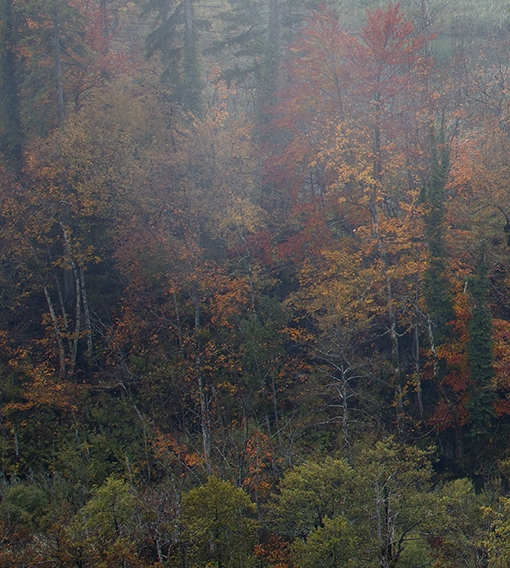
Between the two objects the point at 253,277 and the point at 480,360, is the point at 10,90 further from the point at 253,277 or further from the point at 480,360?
the point at 480,360

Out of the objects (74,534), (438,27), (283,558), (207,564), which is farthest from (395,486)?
(438,27)

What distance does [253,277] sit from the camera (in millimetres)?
25625

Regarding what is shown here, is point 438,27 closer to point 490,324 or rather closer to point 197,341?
point 490,324

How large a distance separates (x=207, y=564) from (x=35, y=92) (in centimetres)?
2503

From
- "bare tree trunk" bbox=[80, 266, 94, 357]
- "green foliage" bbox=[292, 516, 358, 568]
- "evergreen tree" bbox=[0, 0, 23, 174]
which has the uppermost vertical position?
"evergreen tree" bbox=[0, 0, 23, 174]

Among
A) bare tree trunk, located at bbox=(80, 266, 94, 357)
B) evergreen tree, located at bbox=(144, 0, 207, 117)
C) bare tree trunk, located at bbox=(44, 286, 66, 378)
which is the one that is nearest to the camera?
bare tree trunk, located at bbox=(44, 286, 66, 378)

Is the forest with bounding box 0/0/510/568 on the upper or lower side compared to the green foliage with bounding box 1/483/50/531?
upper

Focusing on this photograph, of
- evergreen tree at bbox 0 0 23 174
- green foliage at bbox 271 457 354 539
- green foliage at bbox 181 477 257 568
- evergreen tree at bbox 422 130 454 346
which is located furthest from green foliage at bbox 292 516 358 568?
evergreen tree at bbox 0 0 23 174

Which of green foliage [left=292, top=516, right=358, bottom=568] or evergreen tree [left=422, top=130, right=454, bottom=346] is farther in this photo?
evergreen tree [left=422, top=130, right=454, bottom=346]

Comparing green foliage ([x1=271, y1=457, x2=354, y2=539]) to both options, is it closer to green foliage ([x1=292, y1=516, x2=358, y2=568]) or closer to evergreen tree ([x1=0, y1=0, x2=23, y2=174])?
green foliage ([x1=292, y1=516, x2=358, y2=568])

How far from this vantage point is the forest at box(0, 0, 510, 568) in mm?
20531

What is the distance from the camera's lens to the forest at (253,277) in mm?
20531

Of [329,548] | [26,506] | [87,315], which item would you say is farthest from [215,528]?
[87,315]

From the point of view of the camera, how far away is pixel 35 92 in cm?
2981
